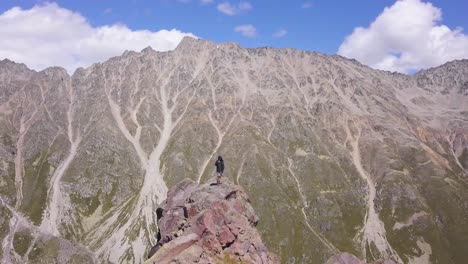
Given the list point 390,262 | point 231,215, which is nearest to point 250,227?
point 231,215

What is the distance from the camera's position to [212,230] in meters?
64.6

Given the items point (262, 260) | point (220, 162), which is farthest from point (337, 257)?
point (220, 162)

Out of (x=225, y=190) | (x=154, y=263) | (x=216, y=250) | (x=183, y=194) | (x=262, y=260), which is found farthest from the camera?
(x=183, y=194)

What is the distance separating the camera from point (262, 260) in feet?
223

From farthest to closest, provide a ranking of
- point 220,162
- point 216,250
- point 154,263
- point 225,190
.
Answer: point 220,162 → point 225,190 → point 216,250 → point 154,263

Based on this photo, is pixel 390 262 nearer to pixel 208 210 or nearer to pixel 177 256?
pixel 208 210

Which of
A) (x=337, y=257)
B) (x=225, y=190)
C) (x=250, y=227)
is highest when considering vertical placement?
(x=225, y=190)

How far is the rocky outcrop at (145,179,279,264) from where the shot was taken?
5981 cm

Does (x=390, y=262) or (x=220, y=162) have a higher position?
(x=220, y=162)

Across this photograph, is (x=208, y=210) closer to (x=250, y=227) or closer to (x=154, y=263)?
(x=250, y=227)

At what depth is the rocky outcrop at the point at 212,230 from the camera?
5981cm

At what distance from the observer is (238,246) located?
66.6m

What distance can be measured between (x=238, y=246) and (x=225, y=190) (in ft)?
33.1

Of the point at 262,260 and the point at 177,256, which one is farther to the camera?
the point at 262,260
